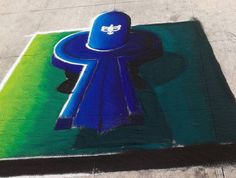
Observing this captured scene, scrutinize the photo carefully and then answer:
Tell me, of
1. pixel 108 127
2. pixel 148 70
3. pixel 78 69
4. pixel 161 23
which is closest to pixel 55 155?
pixel 108 127

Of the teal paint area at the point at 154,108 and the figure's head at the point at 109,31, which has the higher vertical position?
the figure's head at the point at 109,31

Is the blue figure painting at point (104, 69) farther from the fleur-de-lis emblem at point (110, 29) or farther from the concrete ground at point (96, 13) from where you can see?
the concrete ground at point (96, 13)

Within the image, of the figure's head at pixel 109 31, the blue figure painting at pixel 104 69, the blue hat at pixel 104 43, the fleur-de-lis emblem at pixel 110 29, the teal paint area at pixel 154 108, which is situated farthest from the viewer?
the fleur-de-lis emblem at pixel 110 29

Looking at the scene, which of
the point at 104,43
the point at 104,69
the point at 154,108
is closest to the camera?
the point at 154,108

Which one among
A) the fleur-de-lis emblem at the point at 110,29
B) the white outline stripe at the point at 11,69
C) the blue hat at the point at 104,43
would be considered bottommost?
the white outline stripe at the point at 11,69

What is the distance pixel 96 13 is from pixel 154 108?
17.0 feet

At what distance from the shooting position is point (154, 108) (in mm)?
8016

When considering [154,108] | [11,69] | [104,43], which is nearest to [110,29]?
[104,43]

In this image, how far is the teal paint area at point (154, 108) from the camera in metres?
7.36

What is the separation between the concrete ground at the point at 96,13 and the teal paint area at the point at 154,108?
448mm

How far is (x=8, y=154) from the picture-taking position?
298 inches

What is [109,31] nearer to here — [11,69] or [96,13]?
[96,13]

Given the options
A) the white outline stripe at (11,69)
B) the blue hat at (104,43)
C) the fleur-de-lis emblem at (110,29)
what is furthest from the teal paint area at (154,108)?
the fleur-de-lis emblem at (110,29)

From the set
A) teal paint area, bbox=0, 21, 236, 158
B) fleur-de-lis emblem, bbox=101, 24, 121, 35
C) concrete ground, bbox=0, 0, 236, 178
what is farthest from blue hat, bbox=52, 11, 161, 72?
concrete ground, bbox=0, 0, 236, 178
